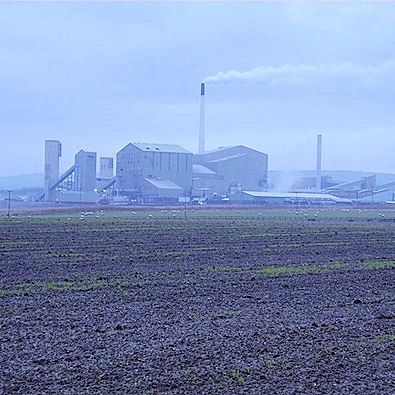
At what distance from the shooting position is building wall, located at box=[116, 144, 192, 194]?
112m

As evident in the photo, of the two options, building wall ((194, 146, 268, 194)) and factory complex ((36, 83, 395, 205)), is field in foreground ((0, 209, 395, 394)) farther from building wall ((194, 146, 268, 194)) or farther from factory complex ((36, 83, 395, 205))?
building wall ((194, 146, 268, 194))

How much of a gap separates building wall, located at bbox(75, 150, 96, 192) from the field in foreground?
9224cm

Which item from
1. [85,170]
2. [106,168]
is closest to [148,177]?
[85,170]

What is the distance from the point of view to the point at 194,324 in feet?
37.3

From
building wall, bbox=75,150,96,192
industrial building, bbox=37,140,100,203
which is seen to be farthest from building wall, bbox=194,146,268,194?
industrial building, bbox=37,140,100,203

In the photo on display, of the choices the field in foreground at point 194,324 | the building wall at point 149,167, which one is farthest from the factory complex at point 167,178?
the field in foreground at point 194,324

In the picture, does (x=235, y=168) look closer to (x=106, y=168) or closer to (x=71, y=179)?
(x=106, y=168)

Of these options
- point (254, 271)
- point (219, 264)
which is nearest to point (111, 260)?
point (219, 264)

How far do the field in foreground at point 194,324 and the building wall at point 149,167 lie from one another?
3508 inches

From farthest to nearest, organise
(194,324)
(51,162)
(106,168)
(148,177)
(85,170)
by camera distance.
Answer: (106,168) → (51,162) → (85,170) → (148,177) → (194,324)

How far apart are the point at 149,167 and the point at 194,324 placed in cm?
10111

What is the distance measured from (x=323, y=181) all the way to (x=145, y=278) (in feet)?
461

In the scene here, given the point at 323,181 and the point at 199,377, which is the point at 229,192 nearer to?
the point at 323,181

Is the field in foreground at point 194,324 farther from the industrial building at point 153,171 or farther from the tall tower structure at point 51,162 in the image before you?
the tall tower structure at point 51,162
